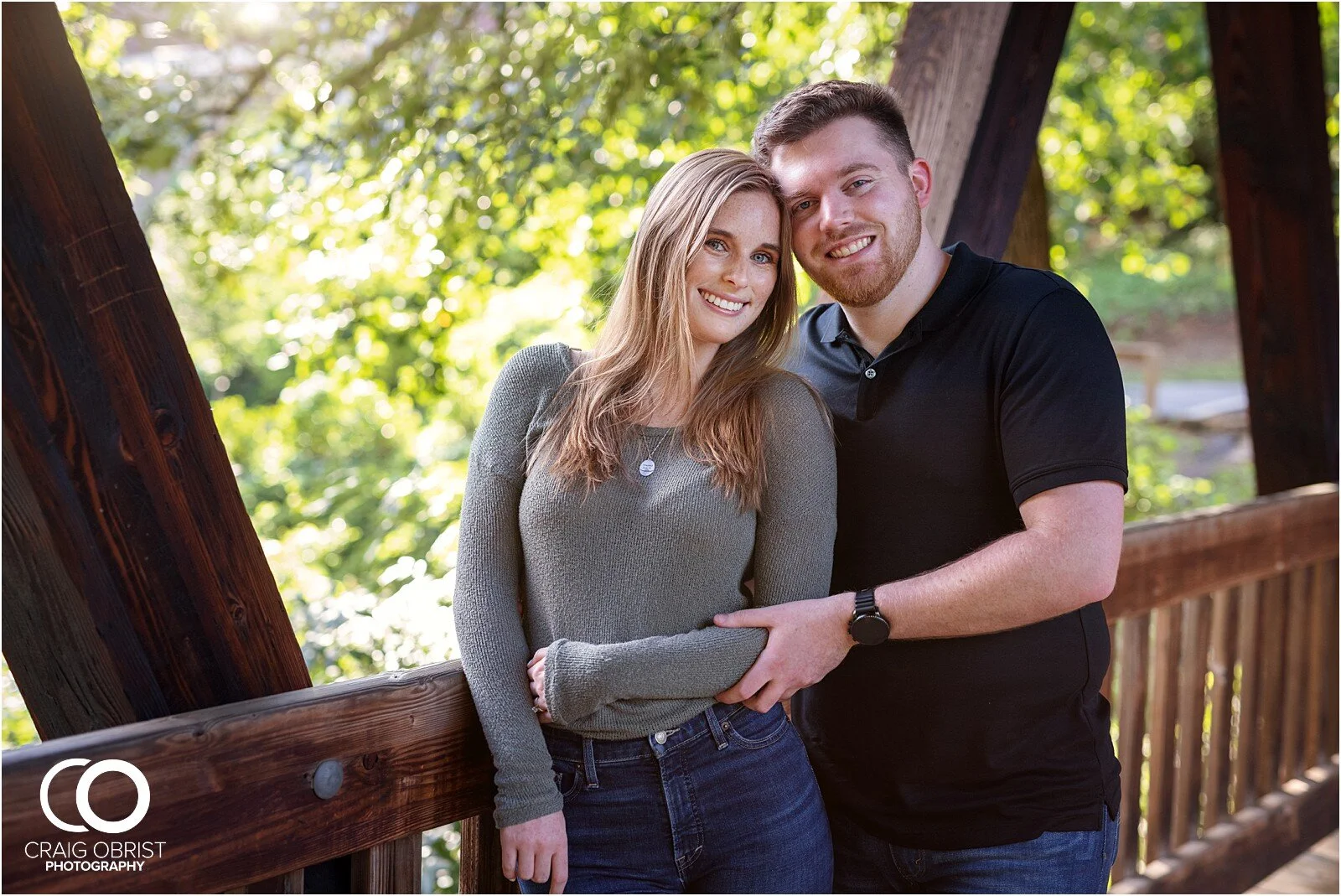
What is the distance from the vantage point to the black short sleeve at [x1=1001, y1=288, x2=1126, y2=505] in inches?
60.3

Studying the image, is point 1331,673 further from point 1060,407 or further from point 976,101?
point 1060,407

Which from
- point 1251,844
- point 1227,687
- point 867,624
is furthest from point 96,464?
point 1251,844

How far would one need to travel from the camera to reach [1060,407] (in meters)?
1.55

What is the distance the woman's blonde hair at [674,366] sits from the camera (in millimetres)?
1538

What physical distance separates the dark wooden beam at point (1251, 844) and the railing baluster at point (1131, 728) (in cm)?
7

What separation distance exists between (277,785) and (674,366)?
0.76 metres

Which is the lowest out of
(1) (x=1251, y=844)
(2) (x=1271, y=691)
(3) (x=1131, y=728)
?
(1) (x=1251, y=844)

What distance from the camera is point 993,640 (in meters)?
1.65

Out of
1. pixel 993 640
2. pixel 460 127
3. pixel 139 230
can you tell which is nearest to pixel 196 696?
pixel 139 230

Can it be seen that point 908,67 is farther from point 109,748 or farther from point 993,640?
point 109,748

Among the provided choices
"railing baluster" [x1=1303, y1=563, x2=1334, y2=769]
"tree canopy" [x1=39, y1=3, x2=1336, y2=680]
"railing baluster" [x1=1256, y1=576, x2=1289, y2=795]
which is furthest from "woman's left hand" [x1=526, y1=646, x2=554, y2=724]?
"railing baluster" [x1=1303, y1=563, x2=1334, y2=769]

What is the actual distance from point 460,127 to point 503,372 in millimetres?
2583

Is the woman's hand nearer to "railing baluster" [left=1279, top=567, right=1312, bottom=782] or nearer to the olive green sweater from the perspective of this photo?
the olive green sweater

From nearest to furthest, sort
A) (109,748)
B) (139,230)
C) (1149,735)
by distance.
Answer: (109,748) < (139,230) < (1149,735)
